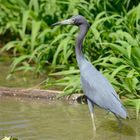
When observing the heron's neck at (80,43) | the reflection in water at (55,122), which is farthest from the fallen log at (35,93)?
the heron's neck at (80,43)

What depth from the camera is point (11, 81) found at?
270 inches

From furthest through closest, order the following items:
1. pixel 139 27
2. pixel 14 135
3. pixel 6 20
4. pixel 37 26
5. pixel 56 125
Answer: pixel 6 20, pixel 37 26, pixel 139 27, pixel 56 125, pixel 14 135

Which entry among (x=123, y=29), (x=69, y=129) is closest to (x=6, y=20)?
(x=123, y=29)

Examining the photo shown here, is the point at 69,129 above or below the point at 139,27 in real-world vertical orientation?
below

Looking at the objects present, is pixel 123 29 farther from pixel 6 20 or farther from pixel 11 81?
pixel 6 20

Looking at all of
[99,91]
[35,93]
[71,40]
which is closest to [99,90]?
[99,91]

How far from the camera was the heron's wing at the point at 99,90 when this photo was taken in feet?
16.3

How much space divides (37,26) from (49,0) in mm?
404

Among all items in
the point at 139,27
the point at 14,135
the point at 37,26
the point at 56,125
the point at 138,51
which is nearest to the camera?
the point at 14,135

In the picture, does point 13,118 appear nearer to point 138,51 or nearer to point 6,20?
point 138,51

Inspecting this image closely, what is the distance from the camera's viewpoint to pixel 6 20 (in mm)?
8094

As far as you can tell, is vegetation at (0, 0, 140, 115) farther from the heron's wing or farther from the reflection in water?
the heron's wing

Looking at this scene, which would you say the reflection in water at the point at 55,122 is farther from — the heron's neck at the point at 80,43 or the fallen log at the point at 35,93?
the heron's neck at the point at 80,43

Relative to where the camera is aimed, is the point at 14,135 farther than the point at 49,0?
No
